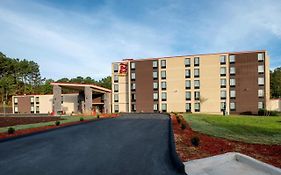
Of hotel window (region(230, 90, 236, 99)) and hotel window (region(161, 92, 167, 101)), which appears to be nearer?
hotel window (region(230, 90, 236, 99))

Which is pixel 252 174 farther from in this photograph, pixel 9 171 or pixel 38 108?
pixel 38 108

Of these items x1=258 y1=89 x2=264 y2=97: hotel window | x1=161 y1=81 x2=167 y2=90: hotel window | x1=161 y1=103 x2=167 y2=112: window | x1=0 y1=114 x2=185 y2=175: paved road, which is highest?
x1=161 y1=81 x2=167 y2=90: hotel window

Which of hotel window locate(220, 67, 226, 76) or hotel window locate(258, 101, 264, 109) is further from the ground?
hotel window locate(220, 67, 226, 76)

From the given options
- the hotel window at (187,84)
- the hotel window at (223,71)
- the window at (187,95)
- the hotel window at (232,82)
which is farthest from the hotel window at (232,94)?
the hotel window at (187,84)

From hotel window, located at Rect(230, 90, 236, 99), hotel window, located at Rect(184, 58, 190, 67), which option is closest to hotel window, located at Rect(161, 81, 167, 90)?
hotel window, located at Rect(184, 58, 190, 67)

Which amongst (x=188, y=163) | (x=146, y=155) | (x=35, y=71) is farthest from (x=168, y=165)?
(x=35, y=71)

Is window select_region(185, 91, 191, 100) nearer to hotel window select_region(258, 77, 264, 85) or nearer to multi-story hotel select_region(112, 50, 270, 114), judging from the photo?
multi-story hotel select_region(112, 50, 270, 114)

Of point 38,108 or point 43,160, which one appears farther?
point 38,108

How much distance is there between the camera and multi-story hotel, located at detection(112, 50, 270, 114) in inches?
1767

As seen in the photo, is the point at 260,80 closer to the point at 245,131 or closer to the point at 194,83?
the point at 194,83

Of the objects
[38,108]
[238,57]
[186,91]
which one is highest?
[238,57]

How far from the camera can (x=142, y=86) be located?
2018 inches

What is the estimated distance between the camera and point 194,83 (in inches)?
1903

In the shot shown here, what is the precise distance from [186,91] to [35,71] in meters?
68.9
